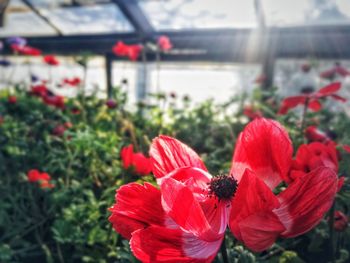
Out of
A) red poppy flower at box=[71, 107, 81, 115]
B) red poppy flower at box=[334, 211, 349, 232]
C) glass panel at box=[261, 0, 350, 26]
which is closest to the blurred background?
glass panel at box=[261, 0, 350, 26]

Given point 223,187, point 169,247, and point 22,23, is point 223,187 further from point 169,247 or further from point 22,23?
point 22,23

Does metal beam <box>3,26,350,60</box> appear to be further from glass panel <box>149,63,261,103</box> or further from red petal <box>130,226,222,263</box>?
red petal <box>130,226,222,263</box>

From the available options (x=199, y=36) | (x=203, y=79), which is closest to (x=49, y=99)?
(x=199, y=36)

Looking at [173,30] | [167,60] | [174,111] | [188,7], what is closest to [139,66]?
[167,60]

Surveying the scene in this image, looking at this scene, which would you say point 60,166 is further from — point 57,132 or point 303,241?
point 303,241

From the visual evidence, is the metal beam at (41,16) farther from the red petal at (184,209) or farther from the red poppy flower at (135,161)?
the red petal at (184,209)
